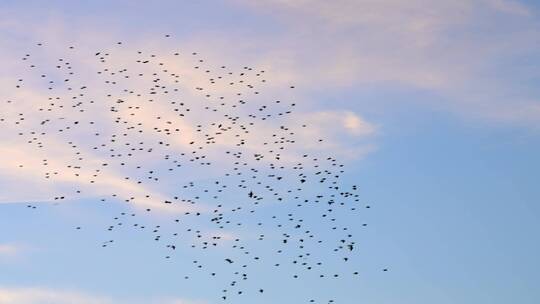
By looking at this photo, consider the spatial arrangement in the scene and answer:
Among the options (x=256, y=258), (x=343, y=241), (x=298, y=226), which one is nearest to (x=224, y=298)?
(x=256, y=258)

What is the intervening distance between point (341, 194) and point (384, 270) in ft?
47.8

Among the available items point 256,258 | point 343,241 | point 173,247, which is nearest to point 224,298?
point 256,258

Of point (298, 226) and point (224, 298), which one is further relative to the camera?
point (298, 226)

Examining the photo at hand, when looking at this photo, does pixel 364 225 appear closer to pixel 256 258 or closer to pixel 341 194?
pixel 341 194

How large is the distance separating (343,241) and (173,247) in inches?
1106

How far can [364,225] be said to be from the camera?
174 feet

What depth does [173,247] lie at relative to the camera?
51.0m

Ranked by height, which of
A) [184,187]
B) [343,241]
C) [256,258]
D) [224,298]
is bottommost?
[224,298]

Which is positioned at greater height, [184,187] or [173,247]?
[184,187]

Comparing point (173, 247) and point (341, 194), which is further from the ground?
point (341, 194)

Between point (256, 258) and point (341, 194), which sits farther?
point (341, 194)

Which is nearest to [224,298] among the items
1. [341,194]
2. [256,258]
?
[256,258]

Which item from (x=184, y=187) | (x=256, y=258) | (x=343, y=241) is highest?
(x=184, y=187)

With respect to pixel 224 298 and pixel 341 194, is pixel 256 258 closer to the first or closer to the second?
pixel 224 298
